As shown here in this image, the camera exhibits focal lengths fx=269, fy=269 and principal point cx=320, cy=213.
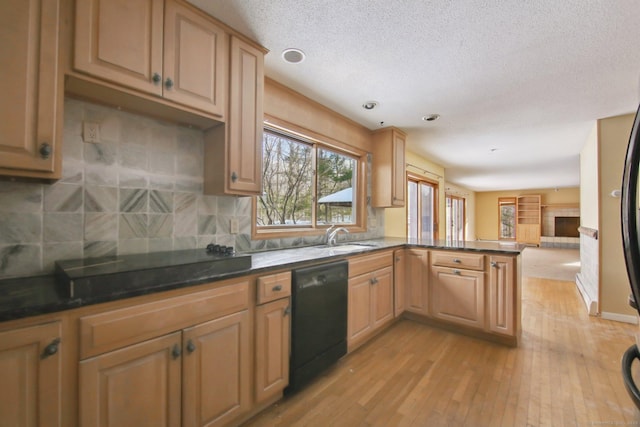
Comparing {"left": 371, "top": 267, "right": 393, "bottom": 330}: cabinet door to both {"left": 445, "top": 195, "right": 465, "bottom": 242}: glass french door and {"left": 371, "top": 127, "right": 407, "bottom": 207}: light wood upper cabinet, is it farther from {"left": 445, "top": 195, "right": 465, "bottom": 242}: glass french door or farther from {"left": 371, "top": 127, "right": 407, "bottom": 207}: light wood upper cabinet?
{"left": 445, "top": 195, "right": 465, "bottom": 242}: glass french door

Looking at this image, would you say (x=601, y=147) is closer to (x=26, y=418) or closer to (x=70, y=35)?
(x=70, y=35)

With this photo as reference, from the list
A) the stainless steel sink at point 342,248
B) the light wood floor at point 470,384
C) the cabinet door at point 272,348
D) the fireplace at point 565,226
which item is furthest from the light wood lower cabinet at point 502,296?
the fireplace at point 565,226

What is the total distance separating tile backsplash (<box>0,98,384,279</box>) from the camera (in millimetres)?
1226

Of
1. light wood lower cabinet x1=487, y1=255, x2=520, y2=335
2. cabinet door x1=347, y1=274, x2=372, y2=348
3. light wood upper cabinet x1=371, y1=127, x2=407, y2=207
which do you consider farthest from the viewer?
light wood upper cabinet x1=371, y1=127, x2=407, y2=207

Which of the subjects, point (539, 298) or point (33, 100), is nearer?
point (33, 100)

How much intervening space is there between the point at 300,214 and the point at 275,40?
1490 millimetres

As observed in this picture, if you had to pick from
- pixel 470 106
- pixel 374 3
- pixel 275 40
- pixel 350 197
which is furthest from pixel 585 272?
pixel 275 40

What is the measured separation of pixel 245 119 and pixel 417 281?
2.37 meters

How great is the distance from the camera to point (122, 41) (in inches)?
49.2

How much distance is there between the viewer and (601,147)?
10.2 feet

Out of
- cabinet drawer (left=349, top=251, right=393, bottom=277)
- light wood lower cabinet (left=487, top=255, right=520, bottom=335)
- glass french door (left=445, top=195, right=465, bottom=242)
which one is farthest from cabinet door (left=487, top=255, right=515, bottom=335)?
glass french door (left=445, top=195, right=465, bottom=242)

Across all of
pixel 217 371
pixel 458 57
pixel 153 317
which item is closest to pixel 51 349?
pixel 153 317

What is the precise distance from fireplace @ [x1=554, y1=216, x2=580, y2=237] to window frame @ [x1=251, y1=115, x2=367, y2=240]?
35.8ft

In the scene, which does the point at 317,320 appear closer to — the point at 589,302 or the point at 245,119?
the point at 245,119
